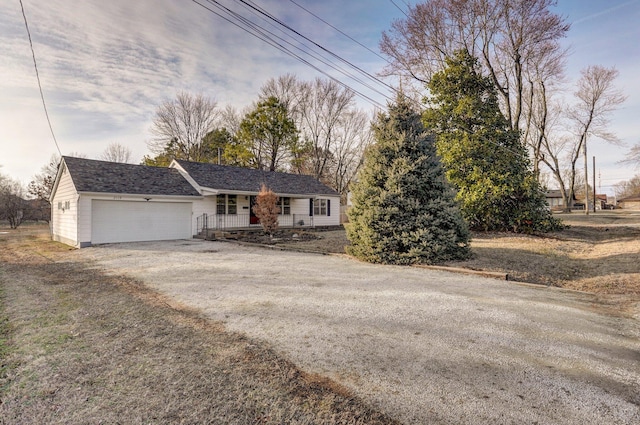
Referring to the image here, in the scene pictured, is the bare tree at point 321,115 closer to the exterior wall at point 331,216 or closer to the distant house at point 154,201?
the exterior wall at point 331,216

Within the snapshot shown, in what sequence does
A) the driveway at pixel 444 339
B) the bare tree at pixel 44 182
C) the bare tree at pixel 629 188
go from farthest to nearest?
the bare tree at pixel 629 188 < the bare tree at pixel 44 182 < the driveway at pixel 444 339

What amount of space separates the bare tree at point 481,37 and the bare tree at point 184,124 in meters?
21.6

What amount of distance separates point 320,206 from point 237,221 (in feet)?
21.8

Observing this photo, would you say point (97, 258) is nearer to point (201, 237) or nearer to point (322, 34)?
point (201, 237)

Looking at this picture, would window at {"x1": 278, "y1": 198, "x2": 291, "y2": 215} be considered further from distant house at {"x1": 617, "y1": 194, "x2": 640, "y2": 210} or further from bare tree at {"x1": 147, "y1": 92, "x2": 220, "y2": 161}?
distant house at {"x1": 617, "y1": 194, "x2": 640, "y2": 210}

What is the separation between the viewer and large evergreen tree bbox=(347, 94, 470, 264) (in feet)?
26.5

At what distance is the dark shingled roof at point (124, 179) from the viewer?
1327 centimetres

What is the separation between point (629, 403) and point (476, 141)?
44.5 ft

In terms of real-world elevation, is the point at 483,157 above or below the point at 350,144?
below

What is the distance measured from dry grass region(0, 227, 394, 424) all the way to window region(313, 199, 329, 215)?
17462mm

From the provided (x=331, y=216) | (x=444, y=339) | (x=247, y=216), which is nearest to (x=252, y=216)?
(x=247, y=216)

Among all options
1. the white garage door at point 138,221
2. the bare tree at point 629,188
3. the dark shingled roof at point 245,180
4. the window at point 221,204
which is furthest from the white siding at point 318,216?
the bare tree at point 629,188

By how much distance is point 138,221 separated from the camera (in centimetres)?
1416

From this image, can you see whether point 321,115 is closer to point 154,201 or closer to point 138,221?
point 154,201
